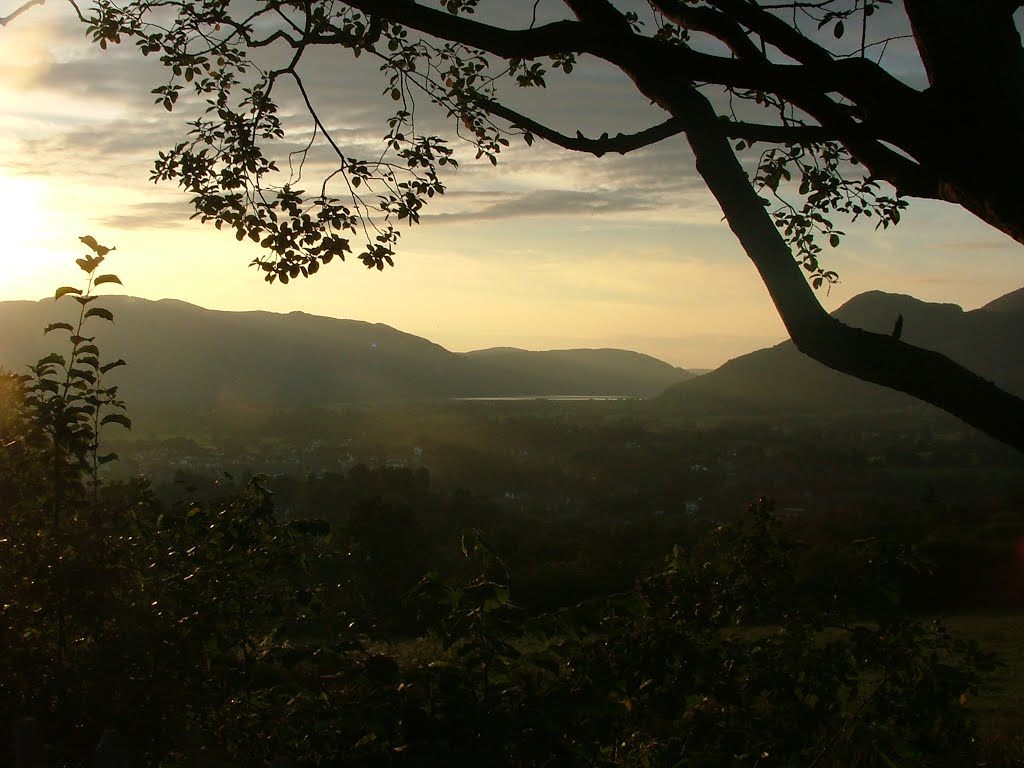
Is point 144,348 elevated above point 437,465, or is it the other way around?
point 144,348

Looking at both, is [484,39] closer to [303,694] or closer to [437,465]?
[303,694]

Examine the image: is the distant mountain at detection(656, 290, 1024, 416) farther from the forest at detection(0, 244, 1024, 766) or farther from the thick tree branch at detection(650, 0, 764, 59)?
the thick tree branch at detection(650, 0, 764, 59)

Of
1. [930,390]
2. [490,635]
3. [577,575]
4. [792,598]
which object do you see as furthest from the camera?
[577,575]

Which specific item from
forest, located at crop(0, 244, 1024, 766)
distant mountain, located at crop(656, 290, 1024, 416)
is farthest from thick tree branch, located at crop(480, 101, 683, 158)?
distant mountain, located at crop(656, 290, 1024, 416)

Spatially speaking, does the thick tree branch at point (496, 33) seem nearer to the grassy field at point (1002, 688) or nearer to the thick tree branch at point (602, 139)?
the thick tree branch at point (602, 139)

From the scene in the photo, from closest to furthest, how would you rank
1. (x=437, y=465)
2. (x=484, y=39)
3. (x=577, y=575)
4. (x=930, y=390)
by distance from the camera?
(x=930, y=390) < (x=484, y=39) < (x=577, y=575) < (x=437, y=465)

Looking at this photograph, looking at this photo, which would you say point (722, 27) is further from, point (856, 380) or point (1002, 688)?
point (856, 380)

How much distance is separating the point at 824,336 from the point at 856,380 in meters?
191

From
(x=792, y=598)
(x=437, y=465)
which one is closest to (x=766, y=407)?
(x=437, y=465)

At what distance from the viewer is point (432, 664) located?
10.9 feet

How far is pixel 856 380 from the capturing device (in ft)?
594

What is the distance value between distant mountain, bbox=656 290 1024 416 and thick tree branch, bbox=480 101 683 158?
569 feet

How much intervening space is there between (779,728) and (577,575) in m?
35.1

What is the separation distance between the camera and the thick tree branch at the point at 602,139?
15.1 feet
